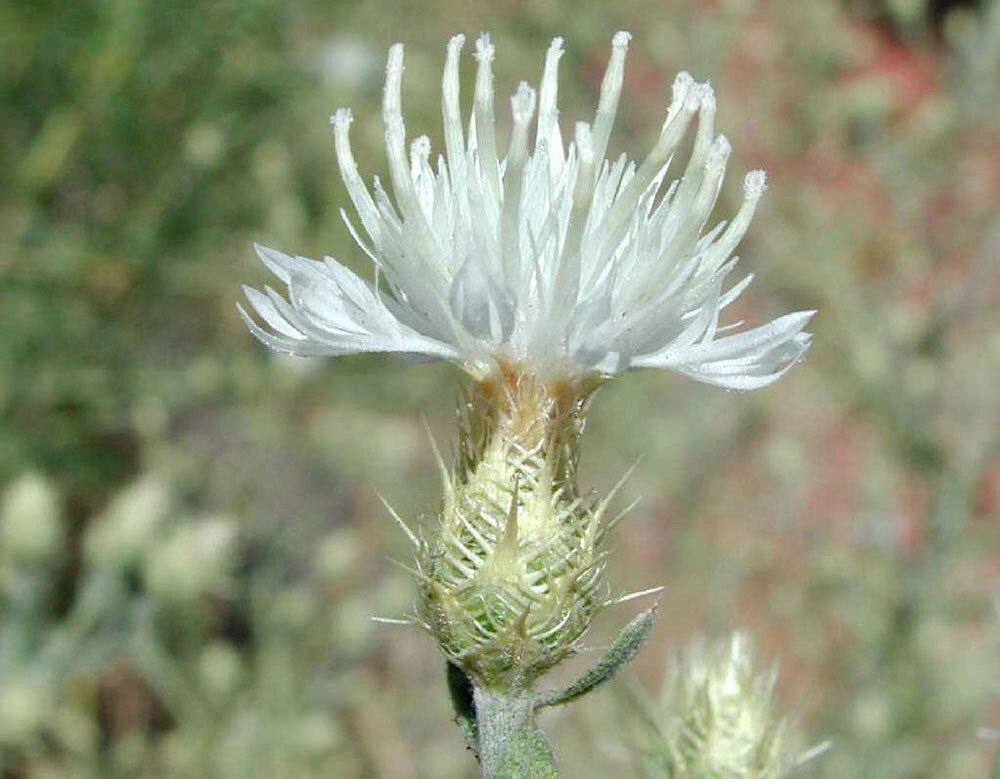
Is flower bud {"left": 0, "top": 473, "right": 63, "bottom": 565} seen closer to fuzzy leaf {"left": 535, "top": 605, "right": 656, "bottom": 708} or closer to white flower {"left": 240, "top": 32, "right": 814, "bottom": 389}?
white flower {"left": 240, "top": 32, "right": 814, "bottom": 389}

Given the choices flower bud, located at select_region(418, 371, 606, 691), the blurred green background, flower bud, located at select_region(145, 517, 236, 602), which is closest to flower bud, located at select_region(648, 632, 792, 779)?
flower bud, located at select_region(418, 371, 606, 691)

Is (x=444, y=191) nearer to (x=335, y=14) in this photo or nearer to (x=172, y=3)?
(x=172, y=3)

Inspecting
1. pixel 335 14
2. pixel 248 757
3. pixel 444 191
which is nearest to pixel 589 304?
pixel 444 191

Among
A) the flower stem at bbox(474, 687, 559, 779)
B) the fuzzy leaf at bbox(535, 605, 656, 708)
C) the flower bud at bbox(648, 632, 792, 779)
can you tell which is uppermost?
the fuzzy leaf at bbox(535, 605, 656, 708)

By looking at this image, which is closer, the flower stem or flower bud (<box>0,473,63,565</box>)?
the flower stem

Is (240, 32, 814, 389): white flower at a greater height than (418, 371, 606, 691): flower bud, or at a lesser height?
greater

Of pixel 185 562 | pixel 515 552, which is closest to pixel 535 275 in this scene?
pixel 515 552

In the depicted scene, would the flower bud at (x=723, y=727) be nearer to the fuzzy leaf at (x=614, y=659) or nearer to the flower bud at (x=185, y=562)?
the fuzzy leaf at (x=614, y=659)

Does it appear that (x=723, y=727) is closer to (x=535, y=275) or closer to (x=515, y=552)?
(x=515, y=552)

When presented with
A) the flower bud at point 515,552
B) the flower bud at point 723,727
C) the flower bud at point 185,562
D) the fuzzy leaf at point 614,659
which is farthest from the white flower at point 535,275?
the flower bud at point 185,562
